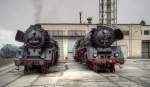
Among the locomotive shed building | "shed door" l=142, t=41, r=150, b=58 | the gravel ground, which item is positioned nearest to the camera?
the gravel ground

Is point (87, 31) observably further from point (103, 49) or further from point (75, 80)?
point (75, 80)

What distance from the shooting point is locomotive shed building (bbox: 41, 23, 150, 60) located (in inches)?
2114

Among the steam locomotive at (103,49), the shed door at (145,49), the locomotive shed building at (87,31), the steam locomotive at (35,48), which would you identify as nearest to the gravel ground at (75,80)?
the steam locomotive at (35,48)

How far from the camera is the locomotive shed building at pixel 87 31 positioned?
53.7 meters

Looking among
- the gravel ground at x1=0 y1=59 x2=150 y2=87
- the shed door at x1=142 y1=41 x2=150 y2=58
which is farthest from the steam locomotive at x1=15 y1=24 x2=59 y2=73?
the shed door at x1=142 y1=41 x2=150 y2=58

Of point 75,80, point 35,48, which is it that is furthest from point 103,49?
point 75,80

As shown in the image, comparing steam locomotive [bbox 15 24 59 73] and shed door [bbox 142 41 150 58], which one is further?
shed door [bbox 142 41 150 58]

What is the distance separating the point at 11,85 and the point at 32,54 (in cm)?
734

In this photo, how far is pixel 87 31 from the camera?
5500 cm

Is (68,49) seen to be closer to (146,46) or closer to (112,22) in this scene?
(112,22)

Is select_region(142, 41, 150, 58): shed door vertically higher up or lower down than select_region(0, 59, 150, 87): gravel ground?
higher up

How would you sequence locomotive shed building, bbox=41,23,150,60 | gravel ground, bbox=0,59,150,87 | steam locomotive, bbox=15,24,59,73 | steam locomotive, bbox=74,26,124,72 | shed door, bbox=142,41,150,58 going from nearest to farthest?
gravel ground, bbox=0,59,150,87 < steam locomotive, bbox=15,24,59,73 < steam locomotive, bbox=74,26,124,72 < locomotive shed building, bbox=41,23,150,60 < shed door, bbox=142,41,150,58

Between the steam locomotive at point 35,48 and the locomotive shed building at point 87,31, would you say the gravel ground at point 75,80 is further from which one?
the locomotive shed building at point 87,31

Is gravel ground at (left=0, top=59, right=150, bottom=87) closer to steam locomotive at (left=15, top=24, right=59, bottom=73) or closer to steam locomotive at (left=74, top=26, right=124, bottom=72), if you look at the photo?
steam locomotive at (left=15, top=24, right=59, bottom=73)
